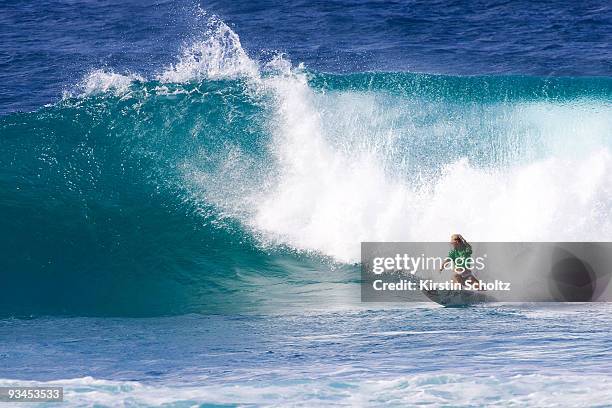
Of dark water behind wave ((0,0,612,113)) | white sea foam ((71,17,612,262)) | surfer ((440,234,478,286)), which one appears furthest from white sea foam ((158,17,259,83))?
surfer ((440,234,478,286))

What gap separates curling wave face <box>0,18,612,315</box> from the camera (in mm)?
14789

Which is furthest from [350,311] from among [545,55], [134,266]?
[545,55]

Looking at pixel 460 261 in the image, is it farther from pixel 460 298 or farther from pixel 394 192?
pixel 394 192

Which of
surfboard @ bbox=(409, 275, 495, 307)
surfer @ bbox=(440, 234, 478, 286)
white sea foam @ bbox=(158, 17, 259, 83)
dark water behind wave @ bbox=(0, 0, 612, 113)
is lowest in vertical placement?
surfboard @ bbox=(409, 275, 495, 307)

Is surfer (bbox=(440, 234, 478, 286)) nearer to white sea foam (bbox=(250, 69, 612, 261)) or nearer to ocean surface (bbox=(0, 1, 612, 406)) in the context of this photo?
ocean surface (bbox=(0, 1, 612, 406))

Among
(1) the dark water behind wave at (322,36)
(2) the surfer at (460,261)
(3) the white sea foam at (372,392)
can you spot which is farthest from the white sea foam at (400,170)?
(3) the white sea foam at (372,392)

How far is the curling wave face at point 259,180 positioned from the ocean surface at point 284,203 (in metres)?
0.04

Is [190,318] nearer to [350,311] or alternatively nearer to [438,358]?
[350,311]

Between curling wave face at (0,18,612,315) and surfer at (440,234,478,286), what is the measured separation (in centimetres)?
175

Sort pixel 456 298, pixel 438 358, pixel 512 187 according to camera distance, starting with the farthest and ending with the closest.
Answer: pixel 512 187, pixel 456 298, pixel 438 358

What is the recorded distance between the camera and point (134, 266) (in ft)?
49.3

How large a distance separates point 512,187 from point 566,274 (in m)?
2.61

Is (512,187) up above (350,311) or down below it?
above

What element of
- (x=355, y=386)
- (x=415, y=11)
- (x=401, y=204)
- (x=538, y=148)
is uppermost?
(x=415, y=11)
